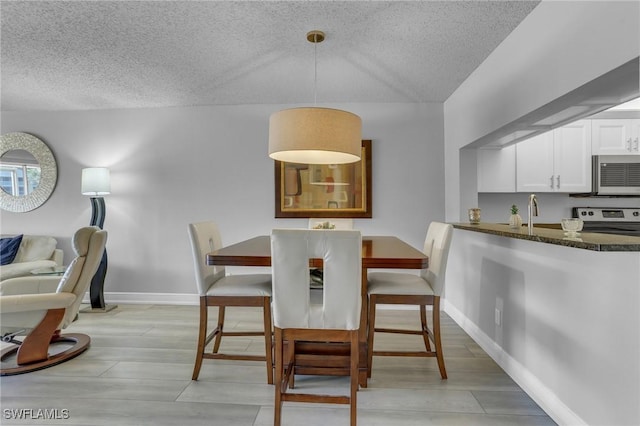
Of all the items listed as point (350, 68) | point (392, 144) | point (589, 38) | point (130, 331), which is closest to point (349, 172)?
point (392, 144)

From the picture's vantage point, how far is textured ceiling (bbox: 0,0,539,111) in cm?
203

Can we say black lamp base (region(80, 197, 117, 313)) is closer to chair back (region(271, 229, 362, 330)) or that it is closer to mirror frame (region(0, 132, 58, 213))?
mirror frame (region(0, 132, 58, 213))

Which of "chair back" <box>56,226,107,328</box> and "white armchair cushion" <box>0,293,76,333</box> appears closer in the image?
"white armchair cushion" <box>0,293,76,333</box>

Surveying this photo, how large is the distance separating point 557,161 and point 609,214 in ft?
2.99

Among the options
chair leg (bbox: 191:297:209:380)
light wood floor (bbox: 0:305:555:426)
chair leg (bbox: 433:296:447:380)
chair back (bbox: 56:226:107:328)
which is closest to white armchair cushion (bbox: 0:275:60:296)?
chair back (bbox: 56:226:107:328)

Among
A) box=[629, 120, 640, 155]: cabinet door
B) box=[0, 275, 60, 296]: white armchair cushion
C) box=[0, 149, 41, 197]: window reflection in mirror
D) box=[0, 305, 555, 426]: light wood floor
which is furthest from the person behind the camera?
box=[0, 149, 41, 197]: window reflection in mirror

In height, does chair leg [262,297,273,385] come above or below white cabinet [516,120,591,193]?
below

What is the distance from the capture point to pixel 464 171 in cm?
324

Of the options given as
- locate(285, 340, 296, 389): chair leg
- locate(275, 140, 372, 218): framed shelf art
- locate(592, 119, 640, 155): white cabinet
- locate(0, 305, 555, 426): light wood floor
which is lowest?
locate(0, 305, 555, 426): light wood floor

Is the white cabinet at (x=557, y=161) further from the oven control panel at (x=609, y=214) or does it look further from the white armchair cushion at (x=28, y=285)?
the white armchair cushion at (x=28, y=285)

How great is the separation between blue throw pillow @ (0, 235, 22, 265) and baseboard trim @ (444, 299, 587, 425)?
187 inches

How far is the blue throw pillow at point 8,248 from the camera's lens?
359 cm

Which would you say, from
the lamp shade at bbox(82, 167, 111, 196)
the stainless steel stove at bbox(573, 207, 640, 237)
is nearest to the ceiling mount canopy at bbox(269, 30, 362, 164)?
the lamp shade at bbox(82, 167, 111, 196)

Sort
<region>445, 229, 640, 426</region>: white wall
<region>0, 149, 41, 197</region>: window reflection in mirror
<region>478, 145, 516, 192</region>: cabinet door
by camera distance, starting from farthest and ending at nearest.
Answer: <region>0, 149, 41, 197</region>: window reflection in mirror < <region>478, 145, 516, 192</region>: cabinet door < <region>445, 229, 640, 426</region>: white wall
